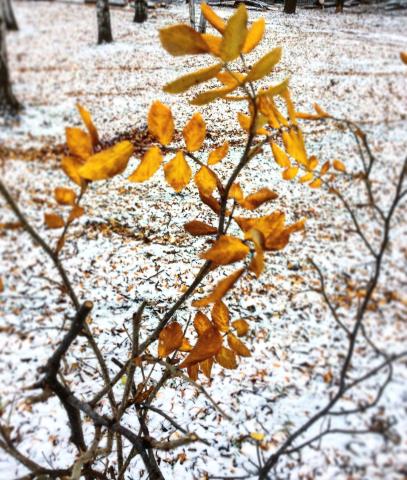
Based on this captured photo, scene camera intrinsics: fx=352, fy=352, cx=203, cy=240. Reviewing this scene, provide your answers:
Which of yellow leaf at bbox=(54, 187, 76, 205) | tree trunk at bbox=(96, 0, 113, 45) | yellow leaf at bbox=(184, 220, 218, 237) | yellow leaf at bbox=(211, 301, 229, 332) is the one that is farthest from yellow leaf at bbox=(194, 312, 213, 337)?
tree trunk at bbox=(96, 0, 113, 45)

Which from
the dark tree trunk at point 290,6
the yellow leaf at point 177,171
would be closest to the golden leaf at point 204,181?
the yellow leaf at point 177,171

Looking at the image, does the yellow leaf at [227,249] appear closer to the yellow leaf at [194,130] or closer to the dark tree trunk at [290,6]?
the yellow leaf at [194,130]

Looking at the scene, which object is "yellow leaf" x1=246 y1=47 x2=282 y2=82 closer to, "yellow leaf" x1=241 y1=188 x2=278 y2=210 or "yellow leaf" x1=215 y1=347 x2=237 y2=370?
"yellow leaf" x1=241 y1=188 x2=278 y2=210

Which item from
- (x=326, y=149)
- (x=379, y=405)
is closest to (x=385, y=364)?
(x=379, y=405)

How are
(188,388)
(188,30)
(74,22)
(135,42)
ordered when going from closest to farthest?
(188,30)
(74,22)
(135,42)
(188,388)

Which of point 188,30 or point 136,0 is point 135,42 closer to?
point 136,0

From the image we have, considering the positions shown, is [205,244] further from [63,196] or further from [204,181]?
[63,196]

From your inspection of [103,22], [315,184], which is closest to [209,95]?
[315,184]
